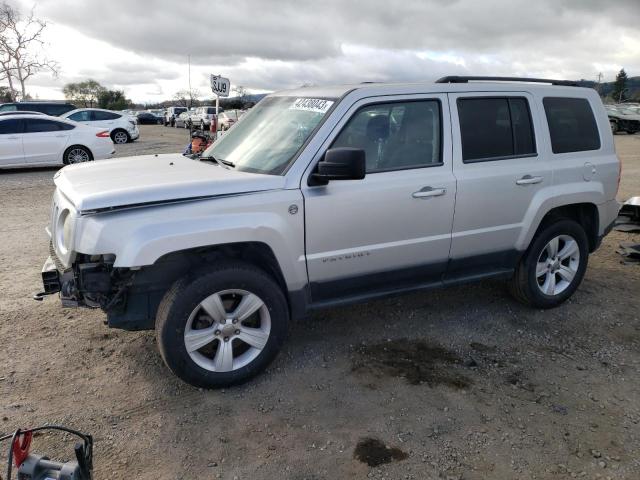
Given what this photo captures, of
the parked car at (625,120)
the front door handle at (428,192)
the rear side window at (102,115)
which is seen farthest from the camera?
the parked car at (625,120)

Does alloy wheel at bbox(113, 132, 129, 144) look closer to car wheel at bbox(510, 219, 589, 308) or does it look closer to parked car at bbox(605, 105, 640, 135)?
car wheel at bbox(510, 219, 589, 308)

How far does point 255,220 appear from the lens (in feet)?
10.8

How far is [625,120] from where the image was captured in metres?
26.3

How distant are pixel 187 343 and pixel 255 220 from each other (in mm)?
881

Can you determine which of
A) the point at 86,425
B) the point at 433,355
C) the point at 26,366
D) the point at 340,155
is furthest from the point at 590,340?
the point at 26,366

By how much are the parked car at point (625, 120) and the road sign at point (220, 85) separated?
22.0 meters

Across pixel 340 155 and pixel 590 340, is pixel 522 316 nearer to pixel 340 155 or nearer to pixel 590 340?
pixel 590 340

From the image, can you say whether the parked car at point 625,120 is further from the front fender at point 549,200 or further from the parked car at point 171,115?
the parked car at point 171,115

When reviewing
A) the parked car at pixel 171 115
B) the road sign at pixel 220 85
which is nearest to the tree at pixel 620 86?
the parked car at pixel 171 115

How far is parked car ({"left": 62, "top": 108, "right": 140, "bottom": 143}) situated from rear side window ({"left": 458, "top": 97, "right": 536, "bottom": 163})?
19.7m

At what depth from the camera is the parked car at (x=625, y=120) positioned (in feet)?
85.9

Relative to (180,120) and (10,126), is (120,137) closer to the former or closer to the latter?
(10,126)

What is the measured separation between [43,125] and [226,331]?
12.3 meters

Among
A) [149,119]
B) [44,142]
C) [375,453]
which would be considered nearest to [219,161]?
[375,453]
